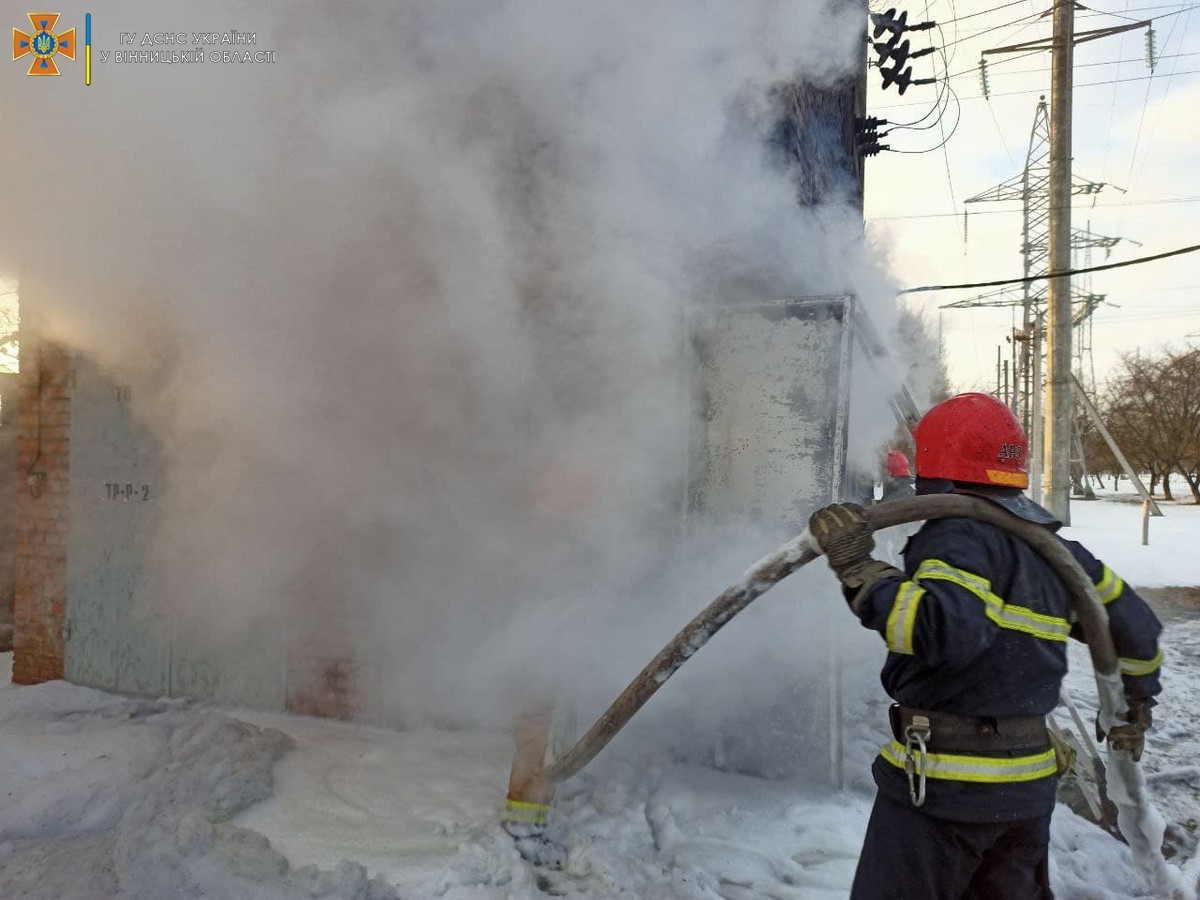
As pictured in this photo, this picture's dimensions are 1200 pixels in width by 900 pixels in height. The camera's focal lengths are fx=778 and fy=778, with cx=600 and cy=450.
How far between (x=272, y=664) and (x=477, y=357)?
204cm

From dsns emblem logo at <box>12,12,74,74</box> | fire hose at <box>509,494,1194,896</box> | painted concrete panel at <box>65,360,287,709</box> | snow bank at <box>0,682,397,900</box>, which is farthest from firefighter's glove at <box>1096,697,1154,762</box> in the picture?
dsns emblem logo at <box>12,12,74,74</box>

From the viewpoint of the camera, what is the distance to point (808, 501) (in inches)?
135

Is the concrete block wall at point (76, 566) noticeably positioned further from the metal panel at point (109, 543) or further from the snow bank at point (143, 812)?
the snow bank at point (143, 812)

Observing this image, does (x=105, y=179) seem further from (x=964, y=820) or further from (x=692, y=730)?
(x=964, y=820)

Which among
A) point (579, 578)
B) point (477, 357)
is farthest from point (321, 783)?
point (477, 357)

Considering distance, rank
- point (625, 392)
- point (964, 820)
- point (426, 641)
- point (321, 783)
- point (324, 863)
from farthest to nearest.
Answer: point (426, 641)
point (625, 392)
point (321, 783)
point (324, 863)
point (964, 820)

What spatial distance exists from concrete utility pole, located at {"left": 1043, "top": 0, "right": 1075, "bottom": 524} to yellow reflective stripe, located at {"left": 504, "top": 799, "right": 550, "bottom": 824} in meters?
11.4

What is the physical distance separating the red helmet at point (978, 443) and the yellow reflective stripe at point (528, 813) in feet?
6.12

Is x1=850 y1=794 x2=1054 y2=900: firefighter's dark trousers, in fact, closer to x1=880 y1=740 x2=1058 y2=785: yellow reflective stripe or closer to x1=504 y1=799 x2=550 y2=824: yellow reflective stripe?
x1=880 y1=740 x2=1058 y2=785: yellow reflective stripe

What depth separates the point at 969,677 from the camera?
1.85 m

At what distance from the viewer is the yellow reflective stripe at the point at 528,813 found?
2.86m

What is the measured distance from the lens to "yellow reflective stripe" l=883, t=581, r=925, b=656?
1738 millimetres

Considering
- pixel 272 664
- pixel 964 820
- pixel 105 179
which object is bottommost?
pixel 272 664

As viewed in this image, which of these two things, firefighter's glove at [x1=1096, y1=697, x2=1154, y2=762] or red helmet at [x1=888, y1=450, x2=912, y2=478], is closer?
firefighter's glove at [x1=1096, y1=697, x2=1154, y2=762]
